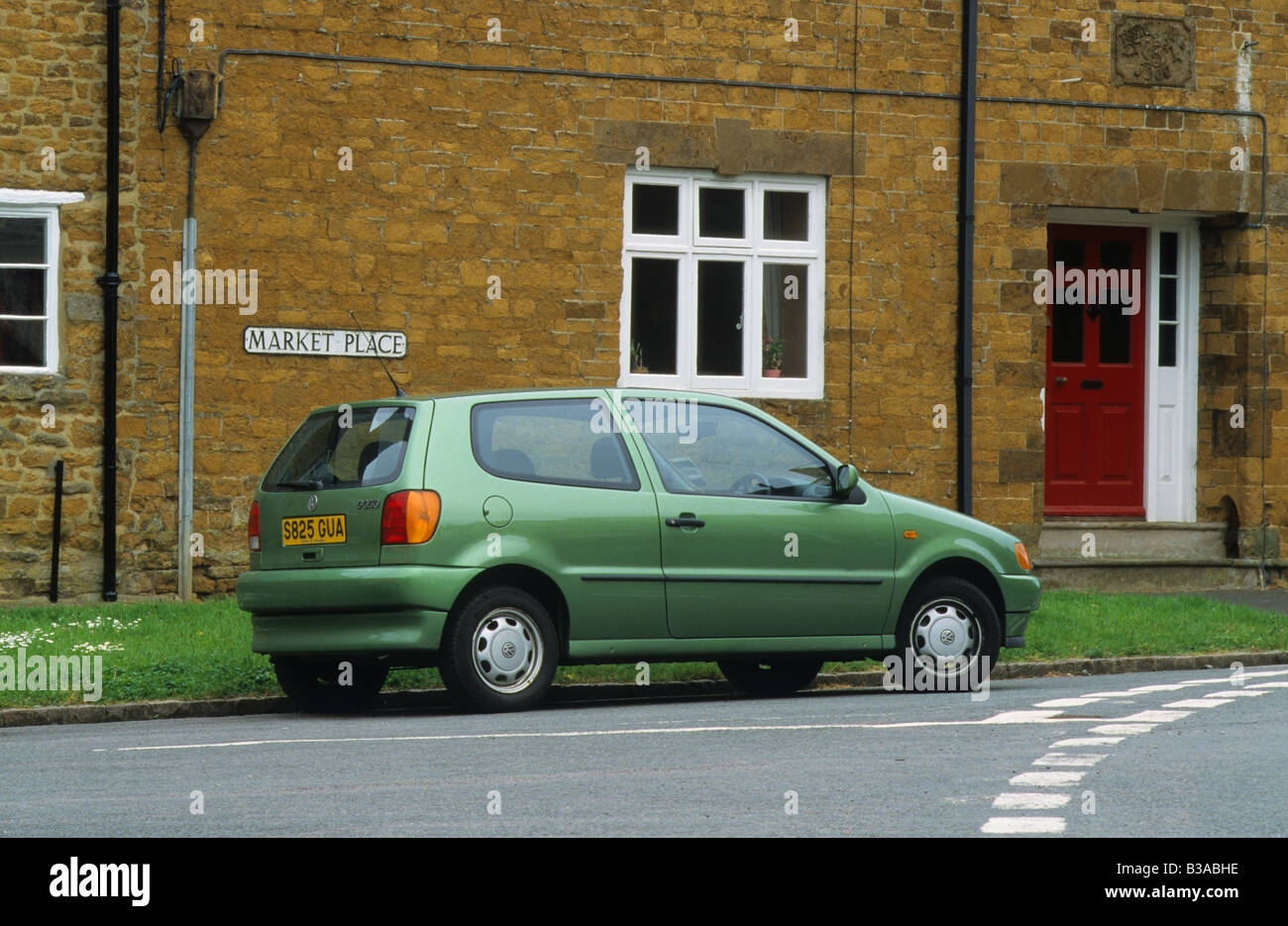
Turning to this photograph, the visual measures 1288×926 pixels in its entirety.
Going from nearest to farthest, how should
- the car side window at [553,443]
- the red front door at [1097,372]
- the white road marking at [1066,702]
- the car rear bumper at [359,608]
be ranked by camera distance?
the car rear bumper at [359,608], the car side window at [553,443], the white road marking at [1066,702], the red front door at [1097,372]

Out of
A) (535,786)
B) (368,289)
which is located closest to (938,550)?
(535,786)

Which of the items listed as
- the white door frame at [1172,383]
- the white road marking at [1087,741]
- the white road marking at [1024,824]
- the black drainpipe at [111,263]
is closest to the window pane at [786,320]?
the white door frame at [1172,383]

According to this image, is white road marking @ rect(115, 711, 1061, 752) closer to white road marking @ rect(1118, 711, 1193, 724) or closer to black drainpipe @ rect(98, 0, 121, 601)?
white road marking @ rect(1118, 711, 1193, 724)

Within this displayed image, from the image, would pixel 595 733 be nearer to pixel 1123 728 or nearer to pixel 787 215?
pixel 1123 728

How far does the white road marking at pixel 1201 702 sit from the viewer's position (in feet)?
35.9

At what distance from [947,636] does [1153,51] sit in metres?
9.15

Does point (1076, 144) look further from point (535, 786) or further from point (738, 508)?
point (535, 786)

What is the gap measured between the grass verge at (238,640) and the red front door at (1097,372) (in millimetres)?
2014

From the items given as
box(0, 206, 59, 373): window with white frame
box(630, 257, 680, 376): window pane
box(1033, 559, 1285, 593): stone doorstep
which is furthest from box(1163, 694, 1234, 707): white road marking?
box(0, 206, 59, 373): window with white frame

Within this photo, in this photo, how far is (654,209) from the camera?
58.1 feet

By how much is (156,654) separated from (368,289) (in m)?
5.08

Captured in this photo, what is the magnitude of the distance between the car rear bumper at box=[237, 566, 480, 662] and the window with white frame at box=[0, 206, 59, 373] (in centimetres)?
603

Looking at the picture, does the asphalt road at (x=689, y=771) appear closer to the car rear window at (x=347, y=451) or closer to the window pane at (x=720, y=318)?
the car rear window at (x=347, y=451)

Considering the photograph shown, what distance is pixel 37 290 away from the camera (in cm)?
1605
